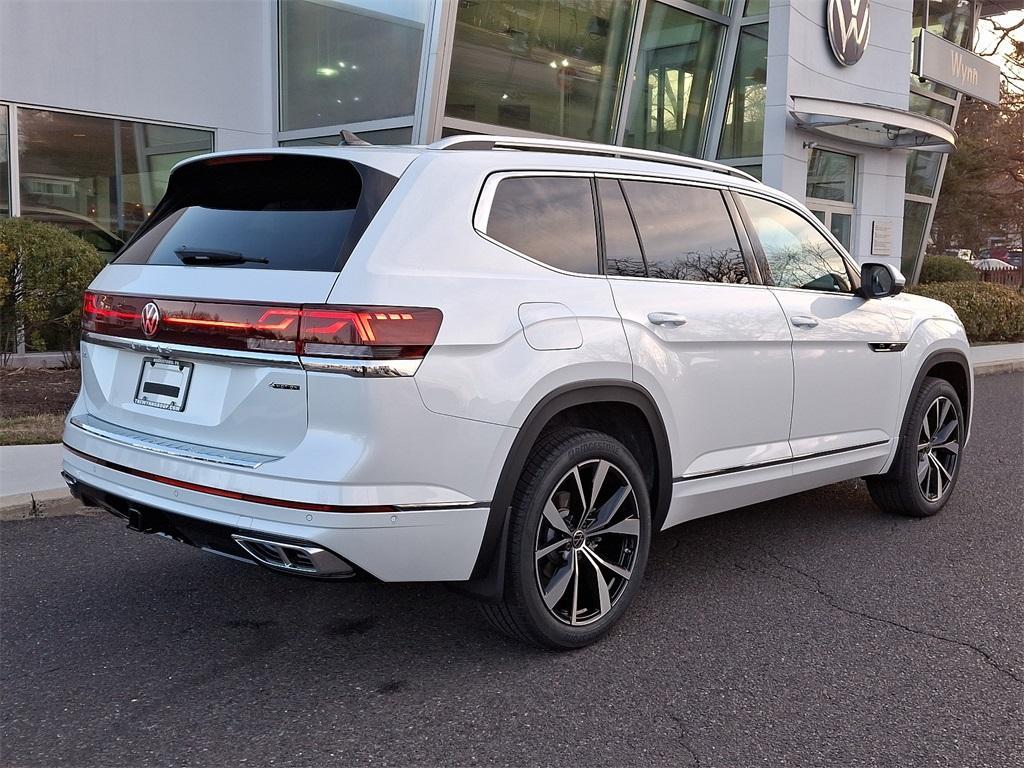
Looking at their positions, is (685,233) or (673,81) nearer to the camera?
(685,233)

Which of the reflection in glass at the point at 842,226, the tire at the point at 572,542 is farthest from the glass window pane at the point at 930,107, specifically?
the tire at the point at 572,542

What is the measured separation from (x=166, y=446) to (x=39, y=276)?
629 centimetres

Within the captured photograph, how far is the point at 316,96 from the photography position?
13.3 metres

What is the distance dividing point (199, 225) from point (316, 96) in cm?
1043

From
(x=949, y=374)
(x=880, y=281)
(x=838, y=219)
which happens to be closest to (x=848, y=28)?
(x=838, y=219)

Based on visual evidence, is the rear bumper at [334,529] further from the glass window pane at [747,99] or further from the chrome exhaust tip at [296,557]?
the glass window pane at [747,99]

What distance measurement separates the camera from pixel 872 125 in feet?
57.9

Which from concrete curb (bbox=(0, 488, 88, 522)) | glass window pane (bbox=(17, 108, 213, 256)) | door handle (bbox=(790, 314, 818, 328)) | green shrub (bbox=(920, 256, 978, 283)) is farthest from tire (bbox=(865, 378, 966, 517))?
green shrub (bbox=(920, 256, 978, 283))

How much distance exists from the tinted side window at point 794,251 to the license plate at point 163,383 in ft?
8.90

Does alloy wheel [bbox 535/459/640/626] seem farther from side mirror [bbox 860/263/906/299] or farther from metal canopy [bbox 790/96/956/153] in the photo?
metal canopy [bbox 790/96/956/153]

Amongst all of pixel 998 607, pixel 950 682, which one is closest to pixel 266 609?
pixel 950 682

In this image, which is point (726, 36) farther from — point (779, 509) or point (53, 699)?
point (53, 699)

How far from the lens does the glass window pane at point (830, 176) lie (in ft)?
59.9

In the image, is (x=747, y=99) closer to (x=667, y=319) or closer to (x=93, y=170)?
(x=93, y=170)
